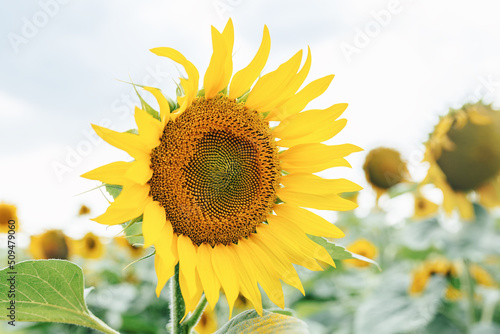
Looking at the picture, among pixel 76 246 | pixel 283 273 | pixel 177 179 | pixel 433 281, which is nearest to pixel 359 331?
pixel 433 281

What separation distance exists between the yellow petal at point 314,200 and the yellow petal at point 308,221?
0.06ft

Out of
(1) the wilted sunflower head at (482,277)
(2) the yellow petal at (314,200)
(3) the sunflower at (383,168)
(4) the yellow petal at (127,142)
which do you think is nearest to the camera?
(4) the yellow petal at (127,142)

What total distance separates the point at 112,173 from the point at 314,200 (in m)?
0.63

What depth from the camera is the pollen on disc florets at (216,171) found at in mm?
1312

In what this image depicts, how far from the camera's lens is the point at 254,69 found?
51.3 inches

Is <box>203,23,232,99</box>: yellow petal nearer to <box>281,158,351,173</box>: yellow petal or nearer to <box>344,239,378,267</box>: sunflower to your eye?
<box>281,158,351,173</box>: yellow petal

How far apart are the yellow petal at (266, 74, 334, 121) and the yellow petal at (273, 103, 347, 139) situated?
19mm

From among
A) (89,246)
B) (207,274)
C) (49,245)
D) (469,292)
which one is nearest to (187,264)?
(207,274)

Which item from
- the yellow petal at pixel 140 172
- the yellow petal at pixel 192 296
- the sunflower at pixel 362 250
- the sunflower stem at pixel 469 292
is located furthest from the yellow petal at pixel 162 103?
the sunflower at pixel 362 250

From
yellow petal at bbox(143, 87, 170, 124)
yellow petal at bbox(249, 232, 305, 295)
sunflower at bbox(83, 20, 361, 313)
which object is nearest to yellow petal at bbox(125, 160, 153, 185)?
sunflower at bbox(83, 20, 361, 313)

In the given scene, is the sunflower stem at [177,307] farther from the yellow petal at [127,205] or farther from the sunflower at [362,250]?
the sunflower at [362,250]

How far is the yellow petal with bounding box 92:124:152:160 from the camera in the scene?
3.50ft

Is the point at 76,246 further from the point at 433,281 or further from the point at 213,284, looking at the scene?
the point at 213,284

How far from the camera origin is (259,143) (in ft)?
4.75
